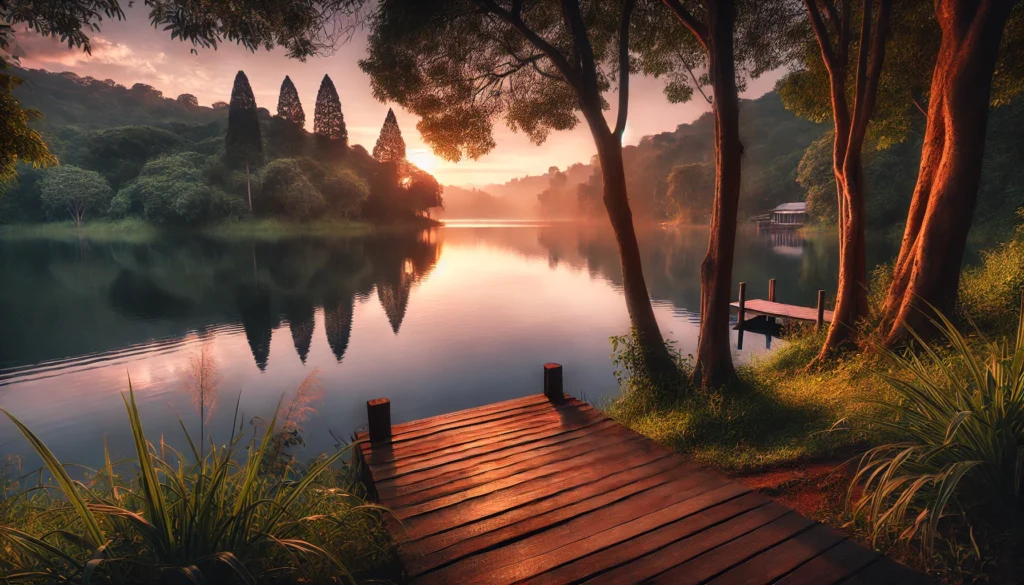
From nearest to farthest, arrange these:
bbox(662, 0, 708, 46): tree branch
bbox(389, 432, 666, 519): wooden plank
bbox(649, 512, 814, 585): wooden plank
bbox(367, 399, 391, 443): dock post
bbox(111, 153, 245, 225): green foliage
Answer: bbox(649, 512, 814, 585): wooden plank → bbox(389, 432, 666, 519): wooden plank → bbox(367, 399, 391, 443): dock post → bbox(662, 0, 708, 46): tree branch → bbox(111, 153, 245, 225): green foliage

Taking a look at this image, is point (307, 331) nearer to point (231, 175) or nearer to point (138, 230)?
point (231, 175)

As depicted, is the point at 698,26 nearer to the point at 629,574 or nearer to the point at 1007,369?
the point at 1007,369

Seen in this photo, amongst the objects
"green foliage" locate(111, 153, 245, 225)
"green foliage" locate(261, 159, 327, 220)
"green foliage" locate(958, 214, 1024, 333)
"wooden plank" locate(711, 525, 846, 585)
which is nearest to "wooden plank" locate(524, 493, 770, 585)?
"wooden plank" locate(711, 525, 846, 585)

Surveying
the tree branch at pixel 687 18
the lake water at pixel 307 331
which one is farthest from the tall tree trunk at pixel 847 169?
the lake water at pixel 307 331

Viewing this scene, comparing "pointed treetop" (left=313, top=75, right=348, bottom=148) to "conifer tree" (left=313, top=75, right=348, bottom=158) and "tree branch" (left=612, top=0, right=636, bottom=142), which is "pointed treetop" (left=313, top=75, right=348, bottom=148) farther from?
"tree branch" (left=612, top=0, right=636, bottom=142)

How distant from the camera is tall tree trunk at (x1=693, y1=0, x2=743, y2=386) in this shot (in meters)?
6.79

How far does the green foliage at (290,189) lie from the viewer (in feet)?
179

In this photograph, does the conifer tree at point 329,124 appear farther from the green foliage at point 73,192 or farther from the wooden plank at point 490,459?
the wooden plank at point 490,459

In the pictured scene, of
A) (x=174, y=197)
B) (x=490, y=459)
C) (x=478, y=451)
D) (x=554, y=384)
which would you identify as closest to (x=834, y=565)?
(x=490, y=459)

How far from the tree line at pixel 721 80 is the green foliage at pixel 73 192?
63553mm

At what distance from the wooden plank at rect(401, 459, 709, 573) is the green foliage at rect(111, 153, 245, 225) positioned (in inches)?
2369

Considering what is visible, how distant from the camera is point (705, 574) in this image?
10.9ft

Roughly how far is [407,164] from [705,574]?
71816 millimetres

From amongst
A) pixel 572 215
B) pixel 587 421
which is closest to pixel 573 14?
pixel 587 421
